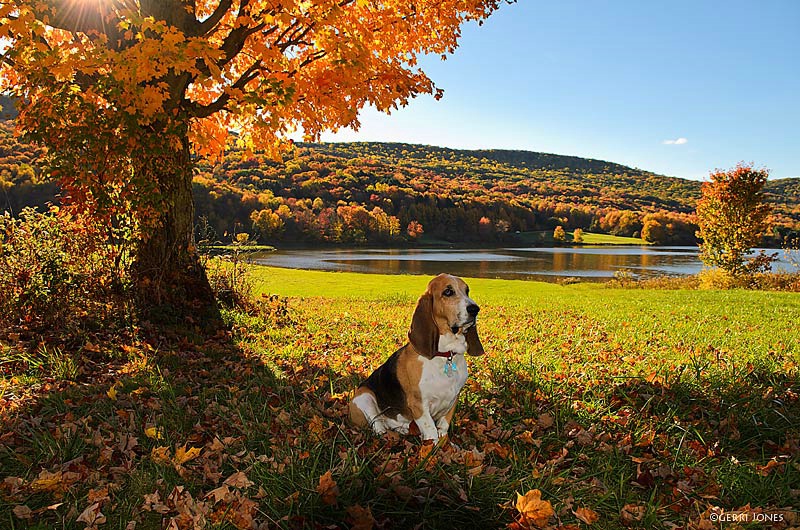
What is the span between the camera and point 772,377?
5000mm

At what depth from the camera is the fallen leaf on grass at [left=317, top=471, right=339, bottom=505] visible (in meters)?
2.40

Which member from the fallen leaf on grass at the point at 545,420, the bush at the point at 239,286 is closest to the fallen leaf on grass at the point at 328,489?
the fallen leaf on grass at the point at 545,420

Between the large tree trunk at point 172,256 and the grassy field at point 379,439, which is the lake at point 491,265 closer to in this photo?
the large tree trunk at point 172,256

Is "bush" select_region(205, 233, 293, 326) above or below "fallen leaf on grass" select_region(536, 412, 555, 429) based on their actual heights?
above

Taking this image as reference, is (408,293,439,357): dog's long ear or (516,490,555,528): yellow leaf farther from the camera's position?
(408,293,439,357): dog's long ear

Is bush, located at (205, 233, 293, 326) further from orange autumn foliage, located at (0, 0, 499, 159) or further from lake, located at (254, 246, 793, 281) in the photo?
lake, located at (254, 246, 793, 281)

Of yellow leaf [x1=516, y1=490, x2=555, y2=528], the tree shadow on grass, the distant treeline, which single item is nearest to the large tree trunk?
the tree shadow on grass

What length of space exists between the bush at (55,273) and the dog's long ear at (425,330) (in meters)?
5.11

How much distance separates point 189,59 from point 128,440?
4166 mm

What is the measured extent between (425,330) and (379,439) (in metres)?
0.89

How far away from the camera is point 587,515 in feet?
8.24

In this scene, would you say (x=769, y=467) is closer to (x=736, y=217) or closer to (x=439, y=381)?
(x=439, y=381)

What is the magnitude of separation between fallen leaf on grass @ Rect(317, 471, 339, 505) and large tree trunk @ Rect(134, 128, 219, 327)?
18.3ft

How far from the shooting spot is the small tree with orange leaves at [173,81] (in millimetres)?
5594
